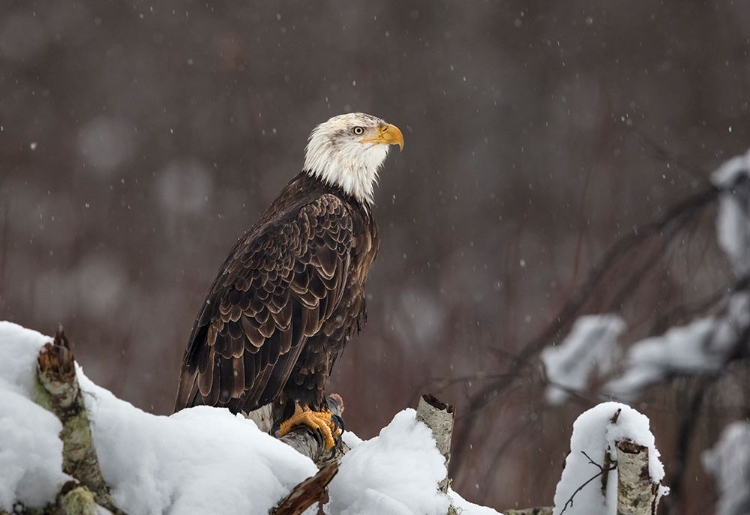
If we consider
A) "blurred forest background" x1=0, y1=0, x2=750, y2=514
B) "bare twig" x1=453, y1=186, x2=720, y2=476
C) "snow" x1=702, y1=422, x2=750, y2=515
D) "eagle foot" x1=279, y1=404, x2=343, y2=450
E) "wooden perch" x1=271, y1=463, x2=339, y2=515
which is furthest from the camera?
"blurred forest background" x1=0, y1=0, x2=750, y2=514

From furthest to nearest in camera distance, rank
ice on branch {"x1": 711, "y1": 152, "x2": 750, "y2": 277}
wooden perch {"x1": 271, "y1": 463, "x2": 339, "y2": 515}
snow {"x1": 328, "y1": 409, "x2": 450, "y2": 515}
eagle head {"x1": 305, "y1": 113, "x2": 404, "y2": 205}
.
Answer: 1. eagle head {"x1": 305, "y1": 113, "x2": 404, "y2": 205}
2. ice on branch {"x1": 711, "y1": 152, "x2": 750, "y2": 277}
3. snow {"x1": 328, "y1": 409, "x2": 450, "y2": 515}
4. wooden perch {"x1": 271, "y1": 463, "x2": 339, "y2": 515}

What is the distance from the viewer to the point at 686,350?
3129 millimetres

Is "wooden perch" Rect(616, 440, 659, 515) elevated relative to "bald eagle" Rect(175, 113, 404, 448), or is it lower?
lower

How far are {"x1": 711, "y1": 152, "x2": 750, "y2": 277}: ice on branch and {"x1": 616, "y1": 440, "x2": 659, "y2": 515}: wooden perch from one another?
821mm

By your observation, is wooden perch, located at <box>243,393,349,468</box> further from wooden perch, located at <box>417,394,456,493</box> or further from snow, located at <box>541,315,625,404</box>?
wooden perch, located at <box>417,394,456,493</box>

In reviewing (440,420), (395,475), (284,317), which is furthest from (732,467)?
(284,317)

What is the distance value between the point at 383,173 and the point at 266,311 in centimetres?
714

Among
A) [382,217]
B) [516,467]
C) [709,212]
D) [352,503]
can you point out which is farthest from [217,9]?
[352,503]

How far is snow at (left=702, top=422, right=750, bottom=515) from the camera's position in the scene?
2883 millimetres

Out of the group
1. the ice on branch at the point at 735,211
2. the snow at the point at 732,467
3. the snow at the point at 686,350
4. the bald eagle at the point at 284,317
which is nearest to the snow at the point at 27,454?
the snow at the point at 686,350

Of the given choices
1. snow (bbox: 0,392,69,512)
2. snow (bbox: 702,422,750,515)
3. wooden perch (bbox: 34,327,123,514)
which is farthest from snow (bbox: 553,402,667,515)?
snow (bbox: 0,392,69,512)

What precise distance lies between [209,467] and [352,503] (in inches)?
17.5

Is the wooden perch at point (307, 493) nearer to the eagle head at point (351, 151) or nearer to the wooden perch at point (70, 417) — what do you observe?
the wooden perch at point (70, 417)

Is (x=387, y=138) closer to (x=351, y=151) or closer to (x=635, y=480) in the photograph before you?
(x=351, y=151)
